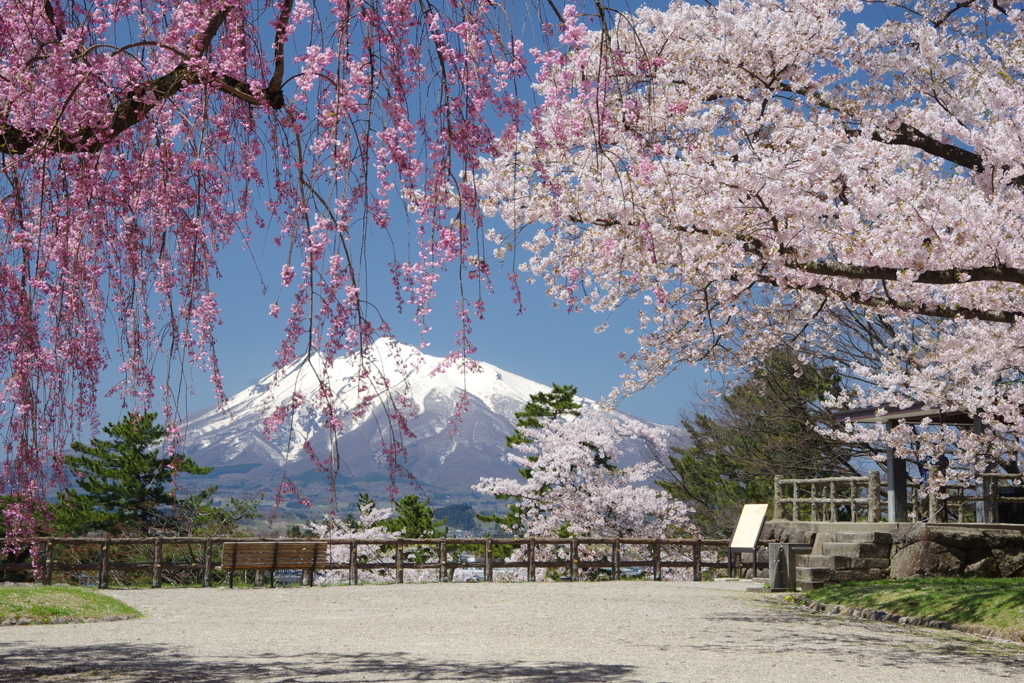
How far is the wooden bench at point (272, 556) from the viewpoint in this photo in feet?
48.4

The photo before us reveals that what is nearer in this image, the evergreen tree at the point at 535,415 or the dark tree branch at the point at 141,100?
the dark tree branch at the point at 141,100

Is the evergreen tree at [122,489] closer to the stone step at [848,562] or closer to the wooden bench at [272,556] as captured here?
the wooden bench at [272,556]

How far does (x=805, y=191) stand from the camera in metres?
8.78

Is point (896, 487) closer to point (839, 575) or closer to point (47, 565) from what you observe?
point (839, 575)

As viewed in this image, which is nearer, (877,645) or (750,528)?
(877,645)

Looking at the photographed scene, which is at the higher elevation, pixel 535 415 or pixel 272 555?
pixel 535 415

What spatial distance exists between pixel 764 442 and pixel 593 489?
5080 mm

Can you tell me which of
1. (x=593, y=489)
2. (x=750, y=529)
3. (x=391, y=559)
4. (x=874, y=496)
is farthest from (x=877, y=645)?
(x=391, y=559)

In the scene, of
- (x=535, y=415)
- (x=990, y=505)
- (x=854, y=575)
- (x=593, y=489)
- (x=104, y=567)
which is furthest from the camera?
(x=535, y=415)

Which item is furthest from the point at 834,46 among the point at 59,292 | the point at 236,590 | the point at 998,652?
the point at 236,590

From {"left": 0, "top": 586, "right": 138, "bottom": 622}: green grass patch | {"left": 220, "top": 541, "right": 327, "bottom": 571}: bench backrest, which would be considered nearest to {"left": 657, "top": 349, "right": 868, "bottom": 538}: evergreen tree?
{"left": 220, "top": 541, "right": 327, "bottom": 571}: bench backrest

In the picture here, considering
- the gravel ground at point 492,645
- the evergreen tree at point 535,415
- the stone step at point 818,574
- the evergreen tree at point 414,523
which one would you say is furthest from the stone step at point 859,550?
the evergreen tree at point 414,523

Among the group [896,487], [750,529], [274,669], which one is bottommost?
[274,669]

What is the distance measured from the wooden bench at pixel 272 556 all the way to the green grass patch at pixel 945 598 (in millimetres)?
8422
